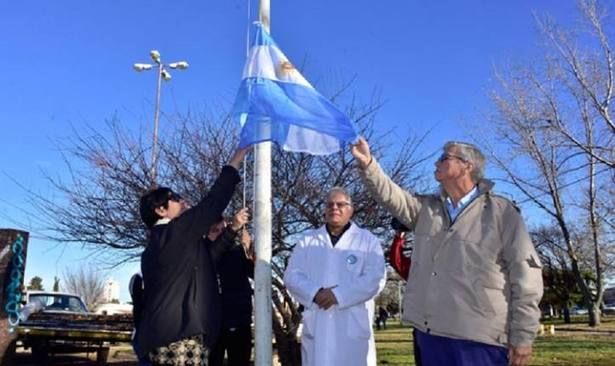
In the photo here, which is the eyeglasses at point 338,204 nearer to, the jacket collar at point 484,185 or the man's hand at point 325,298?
the man's hand at point 325,298

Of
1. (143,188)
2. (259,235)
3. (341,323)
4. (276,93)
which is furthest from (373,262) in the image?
(143,188)

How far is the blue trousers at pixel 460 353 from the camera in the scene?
3.56 m

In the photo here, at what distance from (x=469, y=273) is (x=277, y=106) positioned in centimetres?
190

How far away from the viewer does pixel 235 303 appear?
5762 millimetres

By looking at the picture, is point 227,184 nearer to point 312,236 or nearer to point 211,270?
point 211,270

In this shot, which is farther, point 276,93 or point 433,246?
point 276,93

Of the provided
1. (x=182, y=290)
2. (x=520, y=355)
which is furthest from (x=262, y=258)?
(x=520, y=355)

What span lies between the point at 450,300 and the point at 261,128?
6.46 feet

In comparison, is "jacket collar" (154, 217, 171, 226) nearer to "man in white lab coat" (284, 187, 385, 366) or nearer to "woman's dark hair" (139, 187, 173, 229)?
"woman's dark hair" (139, 187, 173, 229)

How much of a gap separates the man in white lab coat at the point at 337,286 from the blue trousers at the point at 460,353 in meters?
0.98

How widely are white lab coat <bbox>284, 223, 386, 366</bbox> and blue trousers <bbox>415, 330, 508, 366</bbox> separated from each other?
98cm

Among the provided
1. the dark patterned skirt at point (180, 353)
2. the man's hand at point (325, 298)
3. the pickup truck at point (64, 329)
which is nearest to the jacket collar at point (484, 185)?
the man's hand at point (325, 298)

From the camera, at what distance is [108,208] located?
31.3 feet

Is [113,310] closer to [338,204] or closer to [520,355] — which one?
[338,204]
